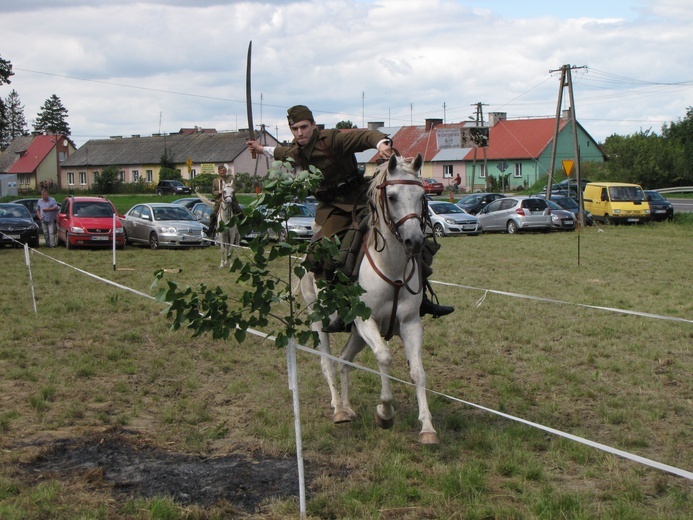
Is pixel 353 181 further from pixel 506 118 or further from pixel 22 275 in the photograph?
pixel 506 118

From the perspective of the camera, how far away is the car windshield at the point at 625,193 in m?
39.9

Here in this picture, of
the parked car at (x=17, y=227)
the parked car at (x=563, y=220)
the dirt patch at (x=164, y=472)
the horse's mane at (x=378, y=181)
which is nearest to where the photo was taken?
the dirt patch at (x=164, y=472)

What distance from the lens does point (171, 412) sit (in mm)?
7707

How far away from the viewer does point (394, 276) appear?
659 cm

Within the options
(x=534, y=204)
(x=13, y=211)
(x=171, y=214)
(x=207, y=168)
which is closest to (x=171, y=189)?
(x=207, y=168)

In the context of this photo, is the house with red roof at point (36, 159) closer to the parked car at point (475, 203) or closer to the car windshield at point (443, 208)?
the parked car at point (475, 203)

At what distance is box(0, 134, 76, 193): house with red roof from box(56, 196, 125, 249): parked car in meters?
78.5

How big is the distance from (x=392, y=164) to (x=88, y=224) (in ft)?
78.9

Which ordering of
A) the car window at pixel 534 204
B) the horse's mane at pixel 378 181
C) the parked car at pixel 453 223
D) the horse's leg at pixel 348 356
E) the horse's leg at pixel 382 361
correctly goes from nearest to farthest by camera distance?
the horse's mane at pixel 378 181
the horse's leg at pixel 382 361
the horse's leg at pixel 348 356
the parked car at pixel 453 223
the car window at pixel 534 204

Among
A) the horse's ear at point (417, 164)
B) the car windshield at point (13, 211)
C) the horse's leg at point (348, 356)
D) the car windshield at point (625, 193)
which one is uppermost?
the horse's ear at point (417, 164)

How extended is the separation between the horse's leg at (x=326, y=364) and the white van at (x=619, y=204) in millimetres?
34131

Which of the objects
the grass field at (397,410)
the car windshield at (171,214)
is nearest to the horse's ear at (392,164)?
the grass field at (397,410)

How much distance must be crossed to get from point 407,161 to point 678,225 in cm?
3569

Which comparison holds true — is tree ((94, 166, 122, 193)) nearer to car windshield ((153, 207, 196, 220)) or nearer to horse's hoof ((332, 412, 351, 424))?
car windshield ((153, 207, 196, 220))
